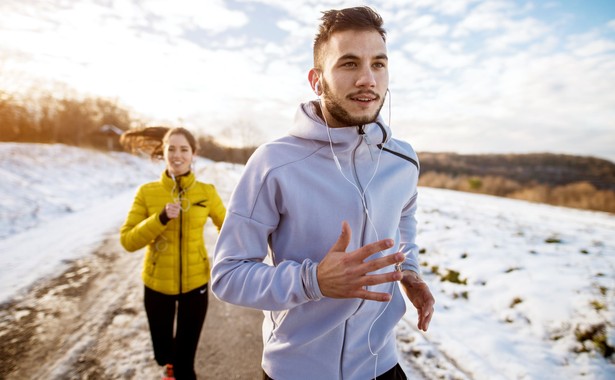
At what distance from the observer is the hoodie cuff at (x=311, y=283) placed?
1.08m

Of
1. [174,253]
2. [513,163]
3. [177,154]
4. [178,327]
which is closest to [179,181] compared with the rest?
[177,154]

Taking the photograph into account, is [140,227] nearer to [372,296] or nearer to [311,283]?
[311,283]

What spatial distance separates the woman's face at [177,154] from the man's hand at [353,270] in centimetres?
237

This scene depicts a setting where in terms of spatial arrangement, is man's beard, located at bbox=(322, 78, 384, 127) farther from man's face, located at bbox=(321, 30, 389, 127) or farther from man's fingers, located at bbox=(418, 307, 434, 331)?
man's fingers, located at bbox=(418, 307, 434, 331)

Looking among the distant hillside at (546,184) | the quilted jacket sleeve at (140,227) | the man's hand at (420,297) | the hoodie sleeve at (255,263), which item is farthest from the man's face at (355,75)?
the distant hillside at (546,184)

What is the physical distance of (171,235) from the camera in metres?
2.85

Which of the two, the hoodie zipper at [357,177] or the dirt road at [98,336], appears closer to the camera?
the hoodie zipper at [357,177]

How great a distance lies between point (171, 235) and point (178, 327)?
2.61ft

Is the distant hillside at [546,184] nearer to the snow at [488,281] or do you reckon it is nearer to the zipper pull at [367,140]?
the snow at [488,281]

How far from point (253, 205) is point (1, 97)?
33041mm

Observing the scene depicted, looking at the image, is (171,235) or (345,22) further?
(171,235)

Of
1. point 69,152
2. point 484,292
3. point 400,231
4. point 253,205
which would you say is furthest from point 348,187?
point 69,152

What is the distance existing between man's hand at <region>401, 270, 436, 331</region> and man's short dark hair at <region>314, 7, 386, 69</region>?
1196 millimetres

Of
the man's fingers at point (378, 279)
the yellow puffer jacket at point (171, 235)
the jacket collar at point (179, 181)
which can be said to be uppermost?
the jacket collar at point (179, 181)
